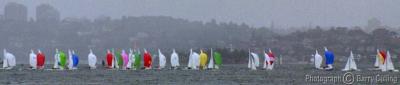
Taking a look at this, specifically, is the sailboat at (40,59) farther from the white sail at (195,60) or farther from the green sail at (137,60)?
the white sail at (195,60)

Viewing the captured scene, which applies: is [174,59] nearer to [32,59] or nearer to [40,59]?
[40,59]

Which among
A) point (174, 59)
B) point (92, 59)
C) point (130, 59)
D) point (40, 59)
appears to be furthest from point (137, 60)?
point (40, 59)

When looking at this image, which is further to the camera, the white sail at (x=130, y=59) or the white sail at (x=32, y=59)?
the white sail at (x=130, y=59)

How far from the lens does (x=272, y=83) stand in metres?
58.6

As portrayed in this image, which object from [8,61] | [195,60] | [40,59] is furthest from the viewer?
[8,61]

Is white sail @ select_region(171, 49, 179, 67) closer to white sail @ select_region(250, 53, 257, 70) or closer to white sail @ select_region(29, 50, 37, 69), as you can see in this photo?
white sail @ select_region(250, 53, 257, 70)

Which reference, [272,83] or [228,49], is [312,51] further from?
[272,83]

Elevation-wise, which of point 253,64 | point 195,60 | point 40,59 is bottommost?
point 253,64

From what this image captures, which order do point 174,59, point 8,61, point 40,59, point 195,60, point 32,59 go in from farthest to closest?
point 8,61 → point 174,59 → point 195,60 → point 32,59 → point 40,59

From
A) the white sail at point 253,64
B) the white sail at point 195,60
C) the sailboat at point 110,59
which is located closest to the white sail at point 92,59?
the sailboat at point 110,59

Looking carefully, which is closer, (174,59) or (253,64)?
(174,59)

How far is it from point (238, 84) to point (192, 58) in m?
27.6

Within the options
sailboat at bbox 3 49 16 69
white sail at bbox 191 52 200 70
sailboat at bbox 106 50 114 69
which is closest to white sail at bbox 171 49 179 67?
white sail at bbox 191 52 200 70

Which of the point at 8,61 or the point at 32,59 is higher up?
the point at 32,59
